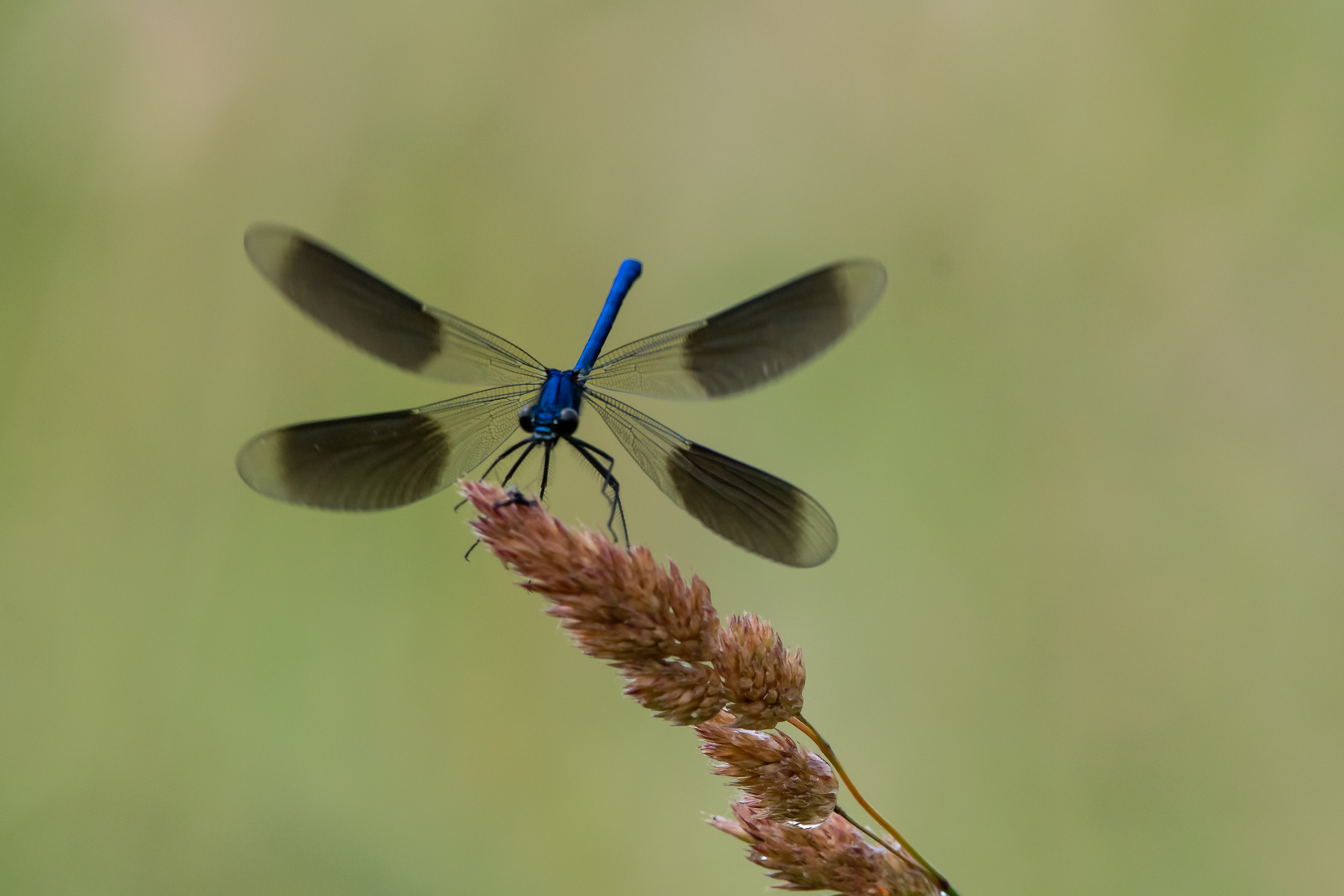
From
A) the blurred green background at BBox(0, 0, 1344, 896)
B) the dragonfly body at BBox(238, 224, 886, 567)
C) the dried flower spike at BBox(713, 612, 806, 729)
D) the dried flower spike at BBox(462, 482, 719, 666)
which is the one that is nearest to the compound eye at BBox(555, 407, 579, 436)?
the dragonfly body at BBox(238, 224, 886, 567)

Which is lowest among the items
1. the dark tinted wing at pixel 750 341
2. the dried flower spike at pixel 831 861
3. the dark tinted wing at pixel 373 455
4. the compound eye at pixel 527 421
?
the dried flower spike at pixel 831 861

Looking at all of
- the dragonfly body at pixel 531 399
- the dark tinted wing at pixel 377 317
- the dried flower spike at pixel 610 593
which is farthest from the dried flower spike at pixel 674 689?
the dark tinted wing at pixel 377 317

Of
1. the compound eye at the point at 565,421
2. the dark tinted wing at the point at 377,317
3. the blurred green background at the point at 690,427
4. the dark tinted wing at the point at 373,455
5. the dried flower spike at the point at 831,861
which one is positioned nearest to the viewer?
the dried flower spike at the point at 831,861

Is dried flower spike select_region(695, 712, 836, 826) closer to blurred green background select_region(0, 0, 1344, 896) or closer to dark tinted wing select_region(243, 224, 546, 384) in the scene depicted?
dark tinted wing select_region(243, 224, 546, 384)

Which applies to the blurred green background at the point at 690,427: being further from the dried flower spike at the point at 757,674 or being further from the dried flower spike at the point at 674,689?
the dried flower spike at the point at 674,689

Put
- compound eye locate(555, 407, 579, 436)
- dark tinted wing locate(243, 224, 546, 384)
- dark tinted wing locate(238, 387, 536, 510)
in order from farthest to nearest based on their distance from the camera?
1. compound eye locate(555, 407, 579, 436)
2. dark tinted wing locate(243, 224, 546, 384)
3. dark tinted wing locate(238, 387, 536, 510)

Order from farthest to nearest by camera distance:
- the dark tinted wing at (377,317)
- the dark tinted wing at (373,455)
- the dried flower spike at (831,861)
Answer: the dark tinted wing at (377,317) < the dark tinted wing at (373,455) < the dried flower spike at (831,861)

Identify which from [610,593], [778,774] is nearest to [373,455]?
[610,593]
